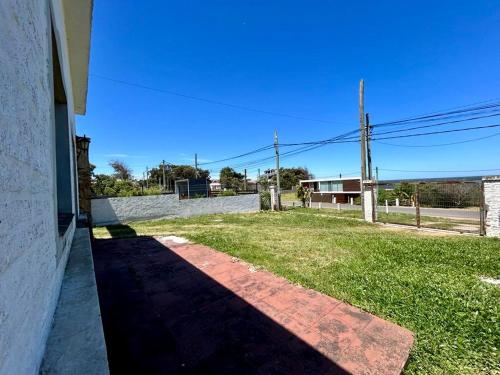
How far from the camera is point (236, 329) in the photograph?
2.57 meters

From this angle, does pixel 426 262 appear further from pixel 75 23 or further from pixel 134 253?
pixel 75 23

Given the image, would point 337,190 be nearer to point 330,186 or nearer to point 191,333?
point 330,186

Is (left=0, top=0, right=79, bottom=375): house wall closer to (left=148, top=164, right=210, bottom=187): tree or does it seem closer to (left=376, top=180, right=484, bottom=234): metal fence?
(left=376, top=180, right=484, bottom=234): metal fence

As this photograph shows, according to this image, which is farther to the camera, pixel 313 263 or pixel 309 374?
pixel 313 263

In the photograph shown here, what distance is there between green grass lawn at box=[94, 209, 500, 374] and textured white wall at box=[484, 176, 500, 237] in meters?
0.52

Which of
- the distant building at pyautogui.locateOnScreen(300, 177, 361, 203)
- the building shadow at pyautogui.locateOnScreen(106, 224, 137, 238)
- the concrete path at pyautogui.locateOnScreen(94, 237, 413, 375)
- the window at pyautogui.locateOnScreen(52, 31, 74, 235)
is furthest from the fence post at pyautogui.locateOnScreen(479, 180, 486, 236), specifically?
the distant building at pyautogui.locateOnScreen(300, 177, 361, 203)

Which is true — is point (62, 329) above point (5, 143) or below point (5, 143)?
below

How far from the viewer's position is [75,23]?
11.5 ft

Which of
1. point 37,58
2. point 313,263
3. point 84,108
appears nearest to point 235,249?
point 313,263

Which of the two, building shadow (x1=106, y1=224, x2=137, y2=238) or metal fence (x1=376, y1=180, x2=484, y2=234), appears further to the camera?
building shadow (x1=106, y1=224, x2=137, y2=238)

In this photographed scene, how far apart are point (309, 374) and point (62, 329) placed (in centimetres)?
175

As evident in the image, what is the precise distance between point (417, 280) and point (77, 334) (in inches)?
166

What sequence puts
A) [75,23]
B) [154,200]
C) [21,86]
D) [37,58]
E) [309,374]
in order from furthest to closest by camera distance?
[154,200], [75,23], [309,374], [37,58], [21,86]

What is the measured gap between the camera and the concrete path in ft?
6.83
